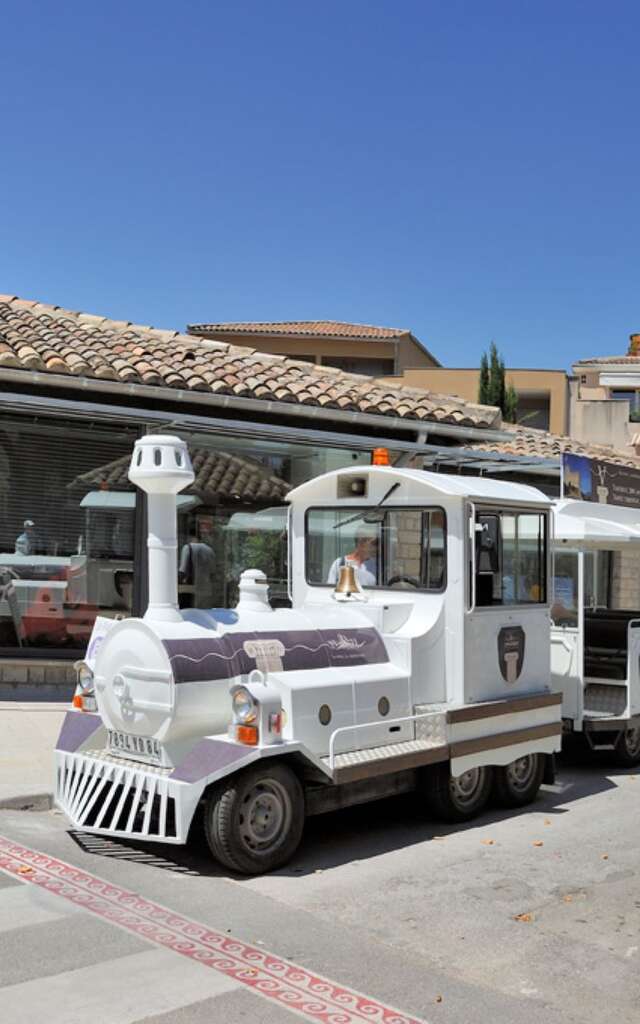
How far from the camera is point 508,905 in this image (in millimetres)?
5465

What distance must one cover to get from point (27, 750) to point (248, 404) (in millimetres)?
4392

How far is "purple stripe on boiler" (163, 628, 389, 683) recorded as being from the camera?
19.6ft

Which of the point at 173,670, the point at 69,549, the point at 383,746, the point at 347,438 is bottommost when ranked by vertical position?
the point at 383,746

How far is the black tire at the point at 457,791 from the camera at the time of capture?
700cm

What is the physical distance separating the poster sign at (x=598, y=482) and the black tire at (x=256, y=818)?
4.67 m

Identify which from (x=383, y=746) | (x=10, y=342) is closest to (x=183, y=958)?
(x=383, y=746)

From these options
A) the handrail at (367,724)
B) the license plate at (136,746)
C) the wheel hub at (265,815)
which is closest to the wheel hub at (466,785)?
the handrail at (367,724)

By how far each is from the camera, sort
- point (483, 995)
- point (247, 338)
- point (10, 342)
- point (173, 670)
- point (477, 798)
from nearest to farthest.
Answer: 1. point (483, 995)
2. point (173, 670)
3. point (477, 798)
4. point (10, 342)
5. point (247, 338)

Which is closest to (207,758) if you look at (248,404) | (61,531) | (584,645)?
(584,645)

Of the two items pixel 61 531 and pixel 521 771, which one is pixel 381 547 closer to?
pixel 521 771

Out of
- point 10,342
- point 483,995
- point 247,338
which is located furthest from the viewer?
point 247,338

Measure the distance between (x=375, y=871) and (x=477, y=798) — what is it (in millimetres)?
1453

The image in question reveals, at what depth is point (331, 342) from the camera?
128 feet

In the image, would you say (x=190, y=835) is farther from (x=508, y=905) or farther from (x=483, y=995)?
(x=483, y=995)
